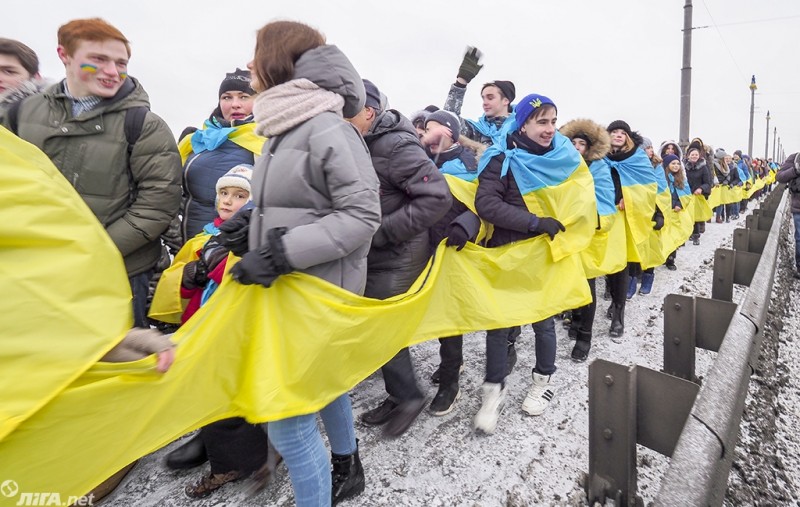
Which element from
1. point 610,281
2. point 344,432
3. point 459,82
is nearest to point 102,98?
point 344,432

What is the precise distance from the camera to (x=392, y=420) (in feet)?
9.50

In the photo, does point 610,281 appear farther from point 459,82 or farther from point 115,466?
point 115,466

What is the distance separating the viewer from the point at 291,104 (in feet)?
5.83

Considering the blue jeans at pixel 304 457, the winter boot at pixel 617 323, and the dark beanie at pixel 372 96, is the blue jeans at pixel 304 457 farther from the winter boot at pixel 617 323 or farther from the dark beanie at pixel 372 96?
the winter boot at pixel 617 323

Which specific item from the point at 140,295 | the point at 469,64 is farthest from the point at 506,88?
the point at 140,295

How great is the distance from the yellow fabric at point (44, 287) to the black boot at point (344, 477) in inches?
53.4

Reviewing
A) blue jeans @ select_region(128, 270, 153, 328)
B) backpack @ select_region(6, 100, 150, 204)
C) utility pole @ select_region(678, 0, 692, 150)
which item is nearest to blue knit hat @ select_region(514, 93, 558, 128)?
backpack @ select_region(6, 100, 150, 204)

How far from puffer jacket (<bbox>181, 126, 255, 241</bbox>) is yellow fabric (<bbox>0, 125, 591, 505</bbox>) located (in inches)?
56.9

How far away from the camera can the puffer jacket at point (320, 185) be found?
5.78ft

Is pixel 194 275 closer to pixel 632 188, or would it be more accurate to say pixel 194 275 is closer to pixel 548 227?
pixel 548 227

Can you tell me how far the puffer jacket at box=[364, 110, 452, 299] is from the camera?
256 centimetres

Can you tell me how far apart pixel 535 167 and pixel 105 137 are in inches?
106

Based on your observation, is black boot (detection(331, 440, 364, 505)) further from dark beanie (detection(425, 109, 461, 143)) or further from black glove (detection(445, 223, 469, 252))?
dark beanie (detection(425, 109, 461, 143))

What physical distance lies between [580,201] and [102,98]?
3139 mm
